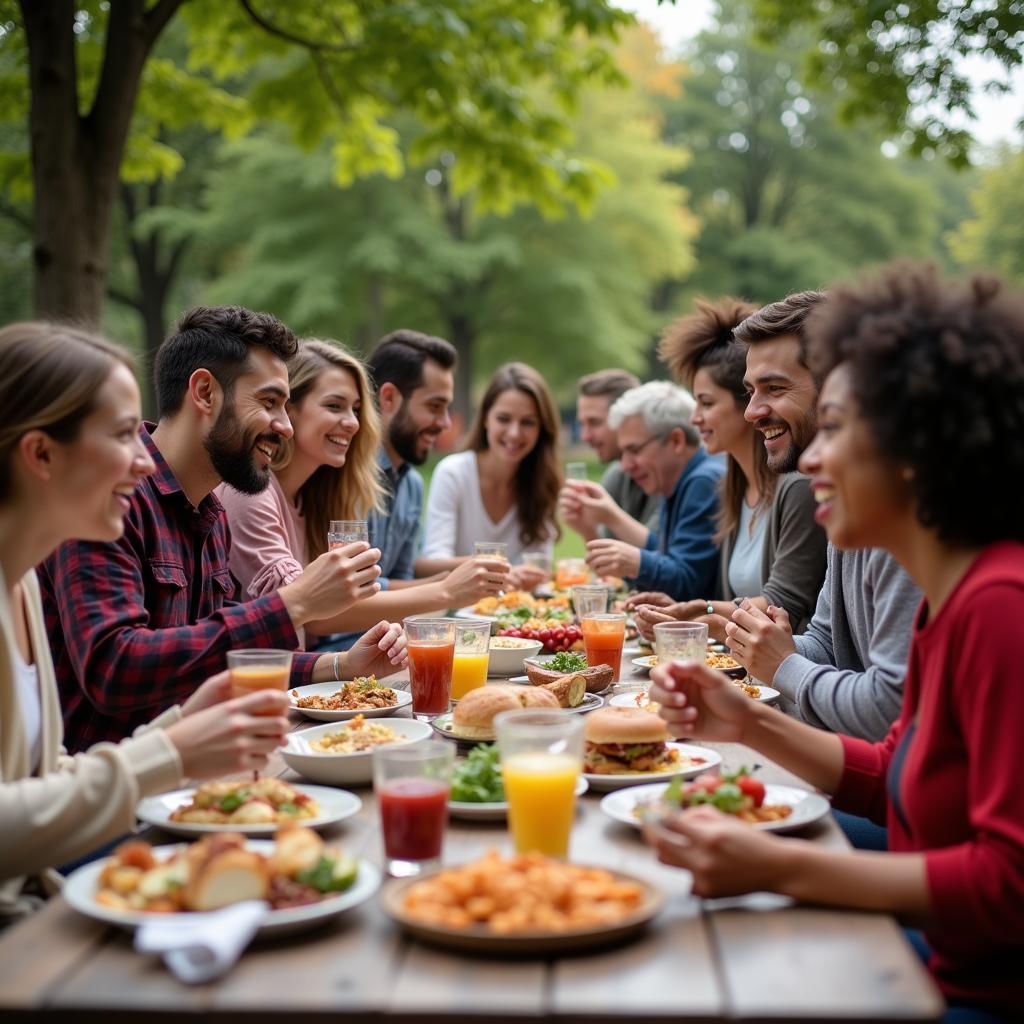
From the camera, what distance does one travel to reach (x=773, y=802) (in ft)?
7.63

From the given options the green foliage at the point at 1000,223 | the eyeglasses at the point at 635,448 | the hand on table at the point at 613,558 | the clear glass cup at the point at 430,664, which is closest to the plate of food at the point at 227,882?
the clear glass cup at the point at 430,664

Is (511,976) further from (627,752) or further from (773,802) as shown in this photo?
(627,752)

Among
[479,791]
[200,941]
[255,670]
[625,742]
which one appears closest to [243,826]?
[255,670]

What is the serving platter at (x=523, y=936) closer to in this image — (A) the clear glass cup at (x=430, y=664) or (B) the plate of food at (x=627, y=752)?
(B) the plate of food at (x=627, y=752)

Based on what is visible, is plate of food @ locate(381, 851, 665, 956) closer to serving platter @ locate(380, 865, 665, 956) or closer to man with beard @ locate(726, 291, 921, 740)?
serving platter @ locate(380, 865, 665, 956)

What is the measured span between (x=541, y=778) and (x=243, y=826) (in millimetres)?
579

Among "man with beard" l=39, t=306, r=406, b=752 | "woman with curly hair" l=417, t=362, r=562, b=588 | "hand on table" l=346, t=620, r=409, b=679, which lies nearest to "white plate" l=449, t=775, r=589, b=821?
"man with beard" l=39, t=306, r=406, b=752

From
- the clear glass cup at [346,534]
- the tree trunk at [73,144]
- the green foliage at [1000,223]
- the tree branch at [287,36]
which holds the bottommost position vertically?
the clear glass cup at [346,534]

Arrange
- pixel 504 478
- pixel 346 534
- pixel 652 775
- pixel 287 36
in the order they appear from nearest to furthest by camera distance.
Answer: pixel 652 775
pixel 346 534
pixel 504 478
pixel 287 36

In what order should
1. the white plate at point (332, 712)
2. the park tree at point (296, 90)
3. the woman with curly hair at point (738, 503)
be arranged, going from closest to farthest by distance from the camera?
1. the white plate at point (332, 712)
2. the woman with curly hair at point (738, 503)
3. the park tree at point (296, 90)

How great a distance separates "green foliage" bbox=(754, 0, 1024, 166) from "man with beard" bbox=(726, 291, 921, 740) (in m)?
5.32

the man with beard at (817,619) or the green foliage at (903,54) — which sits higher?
the green foliage at (903,54)

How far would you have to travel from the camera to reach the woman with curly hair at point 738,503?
4258mm

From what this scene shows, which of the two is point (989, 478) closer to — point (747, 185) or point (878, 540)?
point (878, 540)
